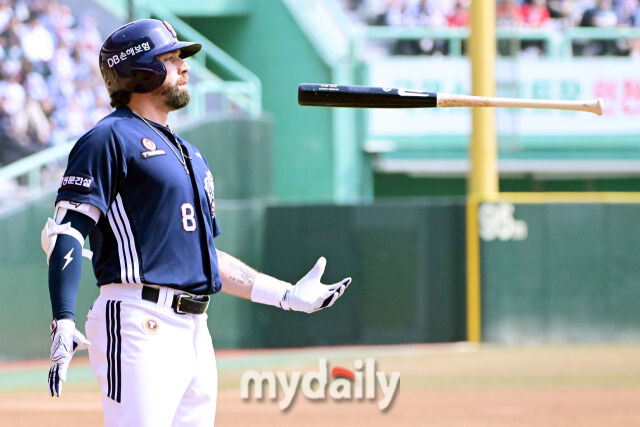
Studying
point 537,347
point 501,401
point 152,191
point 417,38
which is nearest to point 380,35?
point 417,38

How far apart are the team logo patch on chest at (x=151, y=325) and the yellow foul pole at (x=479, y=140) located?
38.1ft

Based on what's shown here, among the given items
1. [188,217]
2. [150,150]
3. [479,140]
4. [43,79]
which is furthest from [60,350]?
[479,140]

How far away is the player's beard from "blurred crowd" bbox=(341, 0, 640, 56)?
14.6 metres

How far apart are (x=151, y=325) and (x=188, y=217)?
0.41m

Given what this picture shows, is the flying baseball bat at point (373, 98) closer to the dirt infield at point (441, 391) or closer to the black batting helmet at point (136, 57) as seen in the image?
the black batting helmet at point (136, 57)

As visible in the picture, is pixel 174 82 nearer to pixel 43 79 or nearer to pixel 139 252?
pixel 139 252

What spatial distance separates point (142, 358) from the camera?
13.1 ft

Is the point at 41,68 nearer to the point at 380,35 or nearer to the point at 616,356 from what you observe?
the point at 380,35

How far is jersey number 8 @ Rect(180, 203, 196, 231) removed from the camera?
4.18 m

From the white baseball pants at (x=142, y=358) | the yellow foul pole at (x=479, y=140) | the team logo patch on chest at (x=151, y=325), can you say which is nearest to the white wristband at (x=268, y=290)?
the white baseball pants at (x=142, y=358)

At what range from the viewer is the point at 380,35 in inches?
723

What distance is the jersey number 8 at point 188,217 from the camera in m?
4.18

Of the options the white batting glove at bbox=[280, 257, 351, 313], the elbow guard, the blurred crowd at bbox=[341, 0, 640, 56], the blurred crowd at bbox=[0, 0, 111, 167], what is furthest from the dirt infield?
the blurred crowd at bbox=[341, 0, 640, 56]

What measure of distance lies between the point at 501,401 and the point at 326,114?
9426 millimetres
